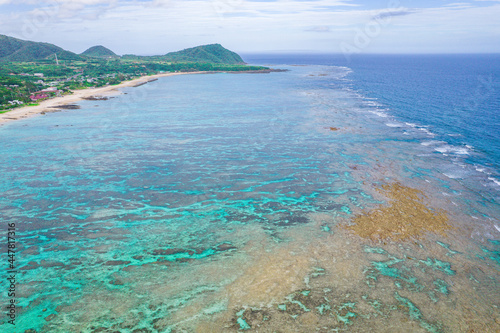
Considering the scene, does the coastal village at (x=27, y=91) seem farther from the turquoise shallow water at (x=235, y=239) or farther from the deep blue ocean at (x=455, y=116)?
the deep blue ocean at (x=455, y=116)

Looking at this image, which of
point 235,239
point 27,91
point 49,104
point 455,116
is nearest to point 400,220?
point 235,239

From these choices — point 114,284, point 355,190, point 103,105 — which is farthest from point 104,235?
point 103,105

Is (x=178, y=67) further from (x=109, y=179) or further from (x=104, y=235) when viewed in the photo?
(x=104, y=235)

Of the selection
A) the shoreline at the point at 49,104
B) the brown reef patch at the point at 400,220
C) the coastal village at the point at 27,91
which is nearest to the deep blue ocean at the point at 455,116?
the brown reef patch at the point at 400,220

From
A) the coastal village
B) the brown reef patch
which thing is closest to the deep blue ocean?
the brown reef patch

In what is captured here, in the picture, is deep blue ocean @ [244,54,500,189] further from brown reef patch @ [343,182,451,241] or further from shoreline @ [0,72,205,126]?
shoreline @ [0,72,205,126]
